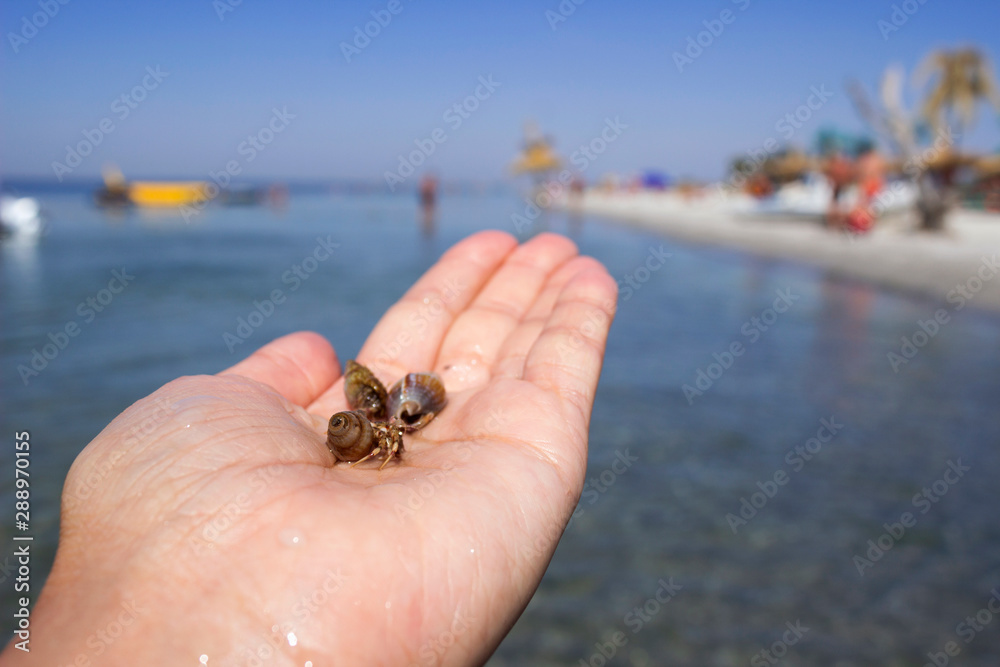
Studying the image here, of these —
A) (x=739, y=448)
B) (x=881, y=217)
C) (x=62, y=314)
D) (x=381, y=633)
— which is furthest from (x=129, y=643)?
(x=881, y=217)

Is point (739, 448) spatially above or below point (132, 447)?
below

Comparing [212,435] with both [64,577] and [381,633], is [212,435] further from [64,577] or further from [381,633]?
[381,633]

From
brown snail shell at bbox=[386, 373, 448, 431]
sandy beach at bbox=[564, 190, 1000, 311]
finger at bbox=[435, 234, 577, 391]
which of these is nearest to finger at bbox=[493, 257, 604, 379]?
finger at bbox=[435, 234, 577, 391]

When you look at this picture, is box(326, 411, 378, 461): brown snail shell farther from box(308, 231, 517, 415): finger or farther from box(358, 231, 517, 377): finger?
box(358, 231, 517, 377): finger

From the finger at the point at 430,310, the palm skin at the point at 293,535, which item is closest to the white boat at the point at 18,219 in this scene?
the finger at the point at 430,310

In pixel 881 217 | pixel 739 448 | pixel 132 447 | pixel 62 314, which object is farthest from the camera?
pixel 881 217

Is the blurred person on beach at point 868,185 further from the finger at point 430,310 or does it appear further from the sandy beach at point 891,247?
the finger at point 430,310

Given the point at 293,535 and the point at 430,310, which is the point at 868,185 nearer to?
the point at 430,310
